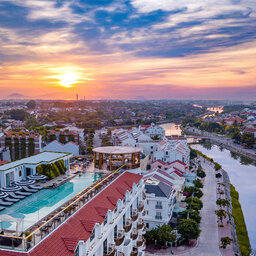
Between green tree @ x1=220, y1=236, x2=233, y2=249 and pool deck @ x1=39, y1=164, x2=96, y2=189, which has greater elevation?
pool deck @ x1=39, y1=164, x2=96, y2=189

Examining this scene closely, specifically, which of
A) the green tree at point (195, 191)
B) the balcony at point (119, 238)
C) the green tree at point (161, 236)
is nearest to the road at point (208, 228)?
the green tree at point (195, 191)

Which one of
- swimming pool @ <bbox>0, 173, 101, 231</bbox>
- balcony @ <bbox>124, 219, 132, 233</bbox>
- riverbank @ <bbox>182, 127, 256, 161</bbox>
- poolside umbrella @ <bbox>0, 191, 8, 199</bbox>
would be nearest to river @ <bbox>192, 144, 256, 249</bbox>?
riverbank @ <bbox>182, 127, 256, 161</bbox>

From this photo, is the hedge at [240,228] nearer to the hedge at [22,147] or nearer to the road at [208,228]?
the road at [208,228]

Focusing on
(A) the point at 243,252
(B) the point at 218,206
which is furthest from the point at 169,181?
(A) the point at 243,252

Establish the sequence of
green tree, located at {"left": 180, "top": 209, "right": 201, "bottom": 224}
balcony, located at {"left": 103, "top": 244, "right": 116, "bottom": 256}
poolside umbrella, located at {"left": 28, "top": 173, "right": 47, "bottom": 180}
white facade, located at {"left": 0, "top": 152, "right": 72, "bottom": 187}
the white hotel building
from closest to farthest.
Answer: the white hotel building
balcony, located at {"left": 103, "top": 244, "right": 116, "bottom": 256}
white facade, located at {"left": 0, "top": 152, "right": 72, "bottom": 187}
poolside umbrella, located at {"left": 28, "top": 173, "right": 47, "bottom": 180}
green tree, located at {"left": 180, "top": 209, "right": 201, "bottom": 224}

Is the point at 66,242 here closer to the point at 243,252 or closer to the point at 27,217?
the point at 27,217

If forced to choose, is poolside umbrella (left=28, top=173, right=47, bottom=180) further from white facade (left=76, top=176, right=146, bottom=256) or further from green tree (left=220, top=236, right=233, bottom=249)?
green tree (left=220, top=236, right=233, bottom=249)
